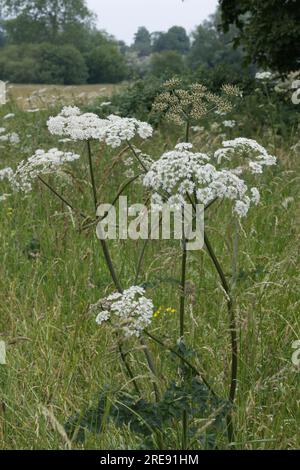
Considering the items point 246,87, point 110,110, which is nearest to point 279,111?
point 246,87

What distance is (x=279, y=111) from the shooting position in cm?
863

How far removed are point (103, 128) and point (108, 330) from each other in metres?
1.10

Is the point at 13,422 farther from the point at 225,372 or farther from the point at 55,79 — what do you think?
the point at 55,79

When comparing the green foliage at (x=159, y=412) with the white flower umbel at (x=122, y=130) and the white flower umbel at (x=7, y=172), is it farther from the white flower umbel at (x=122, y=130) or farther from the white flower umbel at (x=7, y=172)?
the white flower umbel at (x=7, y=172)

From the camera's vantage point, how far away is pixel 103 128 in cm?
253

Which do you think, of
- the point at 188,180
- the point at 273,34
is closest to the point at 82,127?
the point at 188,180

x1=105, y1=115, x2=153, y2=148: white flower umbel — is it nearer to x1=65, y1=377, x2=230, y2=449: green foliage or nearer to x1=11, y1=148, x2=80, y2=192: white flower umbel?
x1=11, y1=148, x2=80, y2=192: white flower umbel

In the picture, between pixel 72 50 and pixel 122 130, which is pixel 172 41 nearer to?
pixel 72 50

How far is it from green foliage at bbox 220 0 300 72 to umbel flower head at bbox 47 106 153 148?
5.81 meters

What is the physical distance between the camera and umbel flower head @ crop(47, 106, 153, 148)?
2.50 meters

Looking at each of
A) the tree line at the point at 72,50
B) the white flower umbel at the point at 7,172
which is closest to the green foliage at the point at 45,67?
the tree line at the point at 72,50

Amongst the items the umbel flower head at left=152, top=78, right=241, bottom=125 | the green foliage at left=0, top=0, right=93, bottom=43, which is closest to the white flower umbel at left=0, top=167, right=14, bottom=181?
the umbel flower head at left=152, top=78, right=241, bottom=125
